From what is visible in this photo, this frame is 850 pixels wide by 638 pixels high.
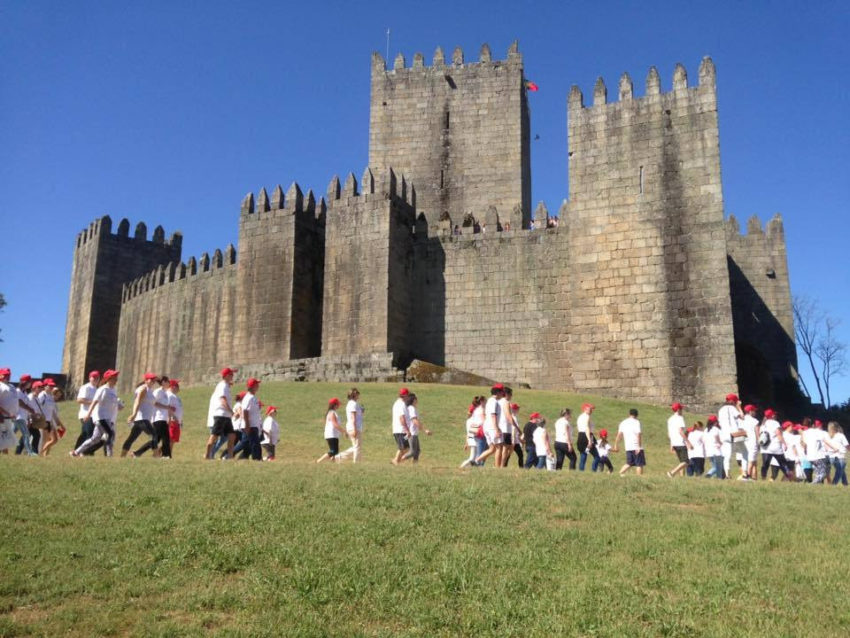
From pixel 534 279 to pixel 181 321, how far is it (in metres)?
17.1

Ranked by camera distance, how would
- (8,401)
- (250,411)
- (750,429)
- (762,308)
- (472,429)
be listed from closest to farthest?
(8,401) → (250,411) → (472,429) → (750,429) → (762,308)

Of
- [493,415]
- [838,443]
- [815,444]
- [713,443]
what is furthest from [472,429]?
[838,443]

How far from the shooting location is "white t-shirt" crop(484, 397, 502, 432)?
480 inches

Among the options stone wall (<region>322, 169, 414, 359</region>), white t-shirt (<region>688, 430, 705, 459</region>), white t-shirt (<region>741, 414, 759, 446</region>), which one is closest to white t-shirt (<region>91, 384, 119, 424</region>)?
white t-shirt (<region>688, 430, 705, 459</region>)

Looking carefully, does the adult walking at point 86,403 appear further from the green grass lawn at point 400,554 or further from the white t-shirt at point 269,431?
the white t-shirt at point 269,431

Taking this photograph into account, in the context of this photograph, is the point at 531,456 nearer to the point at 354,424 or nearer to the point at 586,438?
the point at 586,438

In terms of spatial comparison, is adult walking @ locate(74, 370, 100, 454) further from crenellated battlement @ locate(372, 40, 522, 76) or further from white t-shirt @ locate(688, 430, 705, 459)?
crenellated battlement @ locate(372, 40, 522, 76)

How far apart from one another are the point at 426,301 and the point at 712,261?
32.9ft

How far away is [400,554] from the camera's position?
634 cm

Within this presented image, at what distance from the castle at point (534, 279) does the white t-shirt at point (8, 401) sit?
15.1 metres

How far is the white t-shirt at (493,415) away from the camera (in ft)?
40.0

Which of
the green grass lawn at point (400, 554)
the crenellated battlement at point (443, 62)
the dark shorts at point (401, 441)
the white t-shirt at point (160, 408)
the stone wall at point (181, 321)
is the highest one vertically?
the crenellated battlement at point (443, 62)

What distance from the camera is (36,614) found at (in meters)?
5.02

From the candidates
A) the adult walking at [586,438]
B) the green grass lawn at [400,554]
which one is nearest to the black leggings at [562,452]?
the adult walking at [586,438]
